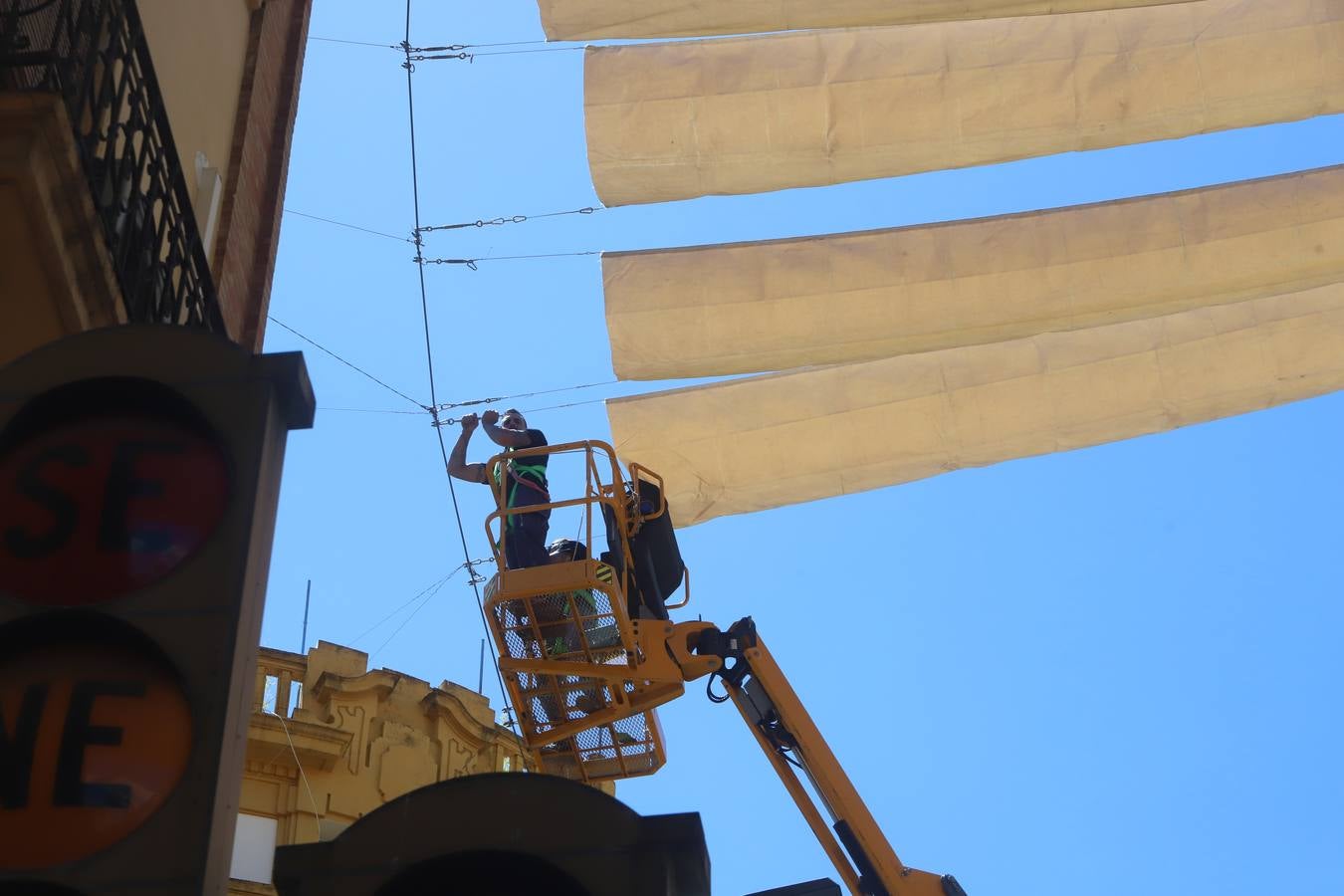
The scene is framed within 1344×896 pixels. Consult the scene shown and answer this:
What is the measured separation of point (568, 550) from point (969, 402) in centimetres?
869

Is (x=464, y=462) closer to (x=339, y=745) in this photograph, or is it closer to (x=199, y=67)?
(x=199, y=67)

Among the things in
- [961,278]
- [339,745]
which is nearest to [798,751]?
[339,745]

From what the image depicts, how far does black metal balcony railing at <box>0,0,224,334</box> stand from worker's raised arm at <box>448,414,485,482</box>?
351 cm

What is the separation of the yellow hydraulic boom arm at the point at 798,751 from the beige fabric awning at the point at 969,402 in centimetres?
594

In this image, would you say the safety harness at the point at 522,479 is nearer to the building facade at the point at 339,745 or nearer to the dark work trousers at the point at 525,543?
the dark work trousers at the point at 525,543

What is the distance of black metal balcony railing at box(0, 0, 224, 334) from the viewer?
298 inches

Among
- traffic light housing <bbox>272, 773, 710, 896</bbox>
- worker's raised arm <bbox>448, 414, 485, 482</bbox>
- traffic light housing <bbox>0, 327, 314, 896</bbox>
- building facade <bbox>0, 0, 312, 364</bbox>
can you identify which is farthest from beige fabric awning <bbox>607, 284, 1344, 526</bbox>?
traffic light housing <bbox>272, 773, 710, 896</bbox>

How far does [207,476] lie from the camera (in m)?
2.93

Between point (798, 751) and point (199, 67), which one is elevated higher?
point (199, 67)

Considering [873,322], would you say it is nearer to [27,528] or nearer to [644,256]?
[644,256]

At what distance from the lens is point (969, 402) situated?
19.9 meters

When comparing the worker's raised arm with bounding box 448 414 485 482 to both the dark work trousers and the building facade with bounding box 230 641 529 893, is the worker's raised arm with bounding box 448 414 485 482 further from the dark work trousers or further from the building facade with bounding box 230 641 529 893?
the building facade with bounding box 230 641 529 893

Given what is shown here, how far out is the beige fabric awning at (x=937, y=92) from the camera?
65.0 feet

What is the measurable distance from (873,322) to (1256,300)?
→ 187 inches
